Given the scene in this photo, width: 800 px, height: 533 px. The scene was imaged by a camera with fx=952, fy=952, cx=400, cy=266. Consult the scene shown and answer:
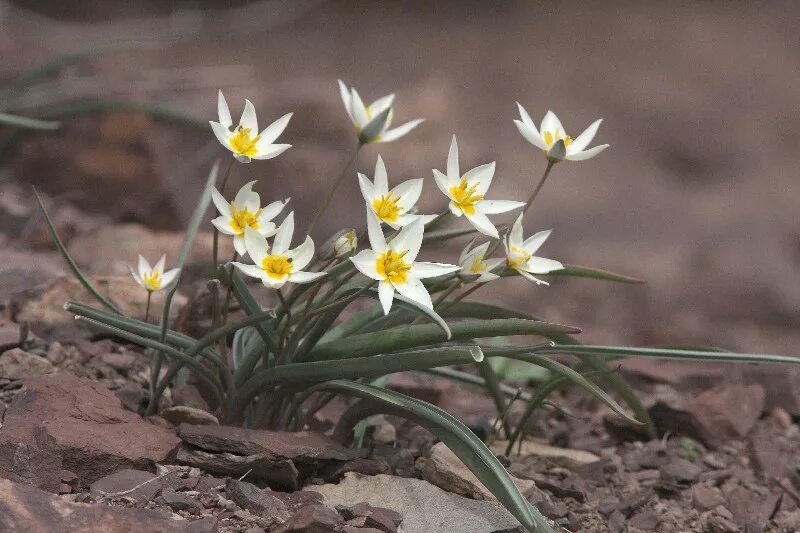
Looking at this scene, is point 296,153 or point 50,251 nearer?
point 50,251

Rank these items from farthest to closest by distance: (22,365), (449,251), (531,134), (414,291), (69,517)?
(449,251)
(22,365)
(531,134)
(414,291)
(69,517)

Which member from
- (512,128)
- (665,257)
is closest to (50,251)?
(665,257)

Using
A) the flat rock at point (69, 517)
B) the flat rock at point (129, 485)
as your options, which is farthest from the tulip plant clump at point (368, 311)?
the flat rock at point (69, 517)

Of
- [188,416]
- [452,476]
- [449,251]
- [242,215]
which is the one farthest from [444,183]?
[449,251]

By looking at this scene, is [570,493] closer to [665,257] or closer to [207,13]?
[665,257]

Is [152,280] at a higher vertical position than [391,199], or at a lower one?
lower

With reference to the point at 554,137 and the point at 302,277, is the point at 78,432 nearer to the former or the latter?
the point at 302,277

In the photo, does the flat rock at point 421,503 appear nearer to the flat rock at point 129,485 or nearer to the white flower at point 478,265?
the flat rock at point 129,485
